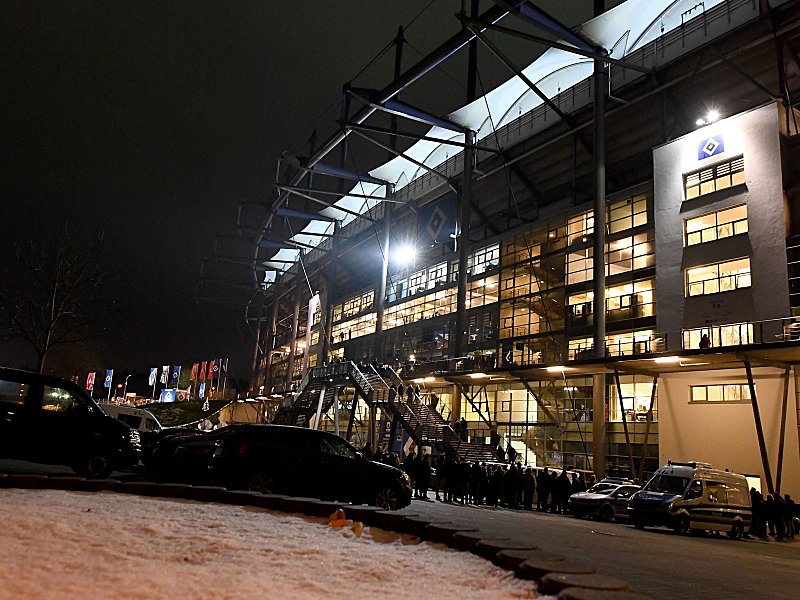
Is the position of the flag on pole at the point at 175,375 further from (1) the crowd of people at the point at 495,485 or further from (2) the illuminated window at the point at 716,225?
(2) the illuminated window at the point at 716,225

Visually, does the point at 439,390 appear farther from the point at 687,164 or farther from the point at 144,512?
the point at 144,512

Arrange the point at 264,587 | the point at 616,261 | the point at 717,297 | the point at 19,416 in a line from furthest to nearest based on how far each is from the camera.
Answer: the point at 616,261, the point at 717,297, the point at 19,416, the point at 264,587

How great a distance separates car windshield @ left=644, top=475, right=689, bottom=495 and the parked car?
1413mm

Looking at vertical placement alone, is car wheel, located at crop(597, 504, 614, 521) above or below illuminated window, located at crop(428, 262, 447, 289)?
below

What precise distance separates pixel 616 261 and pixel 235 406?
2111 inches

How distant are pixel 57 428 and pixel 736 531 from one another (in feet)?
59.4

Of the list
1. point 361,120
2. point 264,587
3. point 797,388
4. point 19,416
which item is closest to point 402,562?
point 264,587

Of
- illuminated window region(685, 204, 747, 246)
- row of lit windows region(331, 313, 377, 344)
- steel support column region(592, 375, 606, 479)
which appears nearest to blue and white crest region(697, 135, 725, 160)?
illuminated window region(685, 204, 747, 246)

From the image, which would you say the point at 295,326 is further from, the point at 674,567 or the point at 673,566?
the point at 674,567

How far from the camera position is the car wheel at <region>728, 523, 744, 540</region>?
61.0 ft

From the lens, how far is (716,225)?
Result: 2875cm

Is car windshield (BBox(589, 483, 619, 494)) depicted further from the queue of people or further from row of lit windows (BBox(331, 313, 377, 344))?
row of lit windows (BBox(331, 313, 377, 344))

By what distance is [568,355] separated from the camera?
36.9m

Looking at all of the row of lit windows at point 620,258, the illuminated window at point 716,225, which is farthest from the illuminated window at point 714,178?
the row of lit windows at point 620,258
